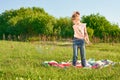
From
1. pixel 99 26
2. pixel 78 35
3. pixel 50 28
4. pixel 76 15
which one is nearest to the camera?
pixel 76 15

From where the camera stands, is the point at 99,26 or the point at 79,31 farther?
the point at 99,26

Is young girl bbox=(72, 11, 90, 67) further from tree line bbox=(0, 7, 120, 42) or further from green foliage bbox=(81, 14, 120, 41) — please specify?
green foliage bbox=(81, 14, 120, 41)

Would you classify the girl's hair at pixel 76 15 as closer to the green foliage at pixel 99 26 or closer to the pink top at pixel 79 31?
the pink top at pixel 79 31

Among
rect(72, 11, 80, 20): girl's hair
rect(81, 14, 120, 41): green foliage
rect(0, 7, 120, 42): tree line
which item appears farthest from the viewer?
rect(81, 14, 120, 41): green foliage

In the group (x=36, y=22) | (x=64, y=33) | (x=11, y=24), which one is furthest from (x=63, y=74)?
(x=11, y=24)

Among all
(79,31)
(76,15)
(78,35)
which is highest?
(76,15)

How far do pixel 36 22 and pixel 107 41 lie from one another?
67.4ft

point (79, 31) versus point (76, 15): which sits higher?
point (76, 15)

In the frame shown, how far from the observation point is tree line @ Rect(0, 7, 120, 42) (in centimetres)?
4297

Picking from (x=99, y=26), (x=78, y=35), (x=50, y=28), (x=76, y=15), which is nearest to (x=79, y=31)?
(x=78, y=35)

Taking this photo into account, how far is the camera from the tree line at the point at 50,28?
43.0 meters

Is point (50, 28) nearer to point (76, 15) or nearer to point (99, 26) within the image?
point (99, 26)

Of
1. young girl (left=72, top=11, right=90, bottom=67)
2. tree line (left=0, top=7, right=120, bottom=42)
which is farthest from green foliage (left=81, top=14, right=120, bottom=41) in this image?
young girl (left=72, top=11, right=90, bottom=67)

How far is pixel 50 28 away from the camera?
5231 centimetres
